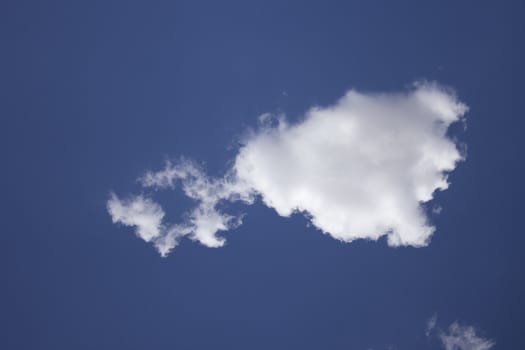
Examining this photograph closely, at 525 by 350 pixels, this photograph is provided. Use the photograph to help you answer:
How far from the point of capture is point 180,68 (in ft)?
115

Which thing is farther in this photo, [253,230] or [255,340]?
[255,340]

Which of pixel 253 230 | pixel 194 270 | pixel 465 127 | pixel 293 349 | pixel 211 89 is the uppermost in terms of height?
pixel 211 89

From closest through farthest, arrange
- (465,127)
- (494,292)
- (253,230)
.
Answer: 1. (465,127)
2. (253,230)
3. (494,292)

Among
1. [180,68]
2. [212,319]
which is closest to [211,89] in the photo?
[180,68]

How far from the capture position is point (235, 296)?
141ft

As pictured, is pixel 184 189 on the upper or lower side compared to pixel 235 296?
upper

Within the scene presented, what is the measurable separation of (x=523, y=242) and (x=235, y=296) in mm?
31815

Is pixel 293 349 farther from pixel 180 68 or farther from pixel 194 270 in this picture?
pixel 180 68

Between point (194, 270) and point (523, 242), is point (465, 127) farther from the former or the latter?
→ point (194, 270)

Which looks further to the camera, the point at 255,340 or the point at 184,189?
the point at 255,340

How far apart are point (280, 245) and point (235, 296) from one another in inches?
332

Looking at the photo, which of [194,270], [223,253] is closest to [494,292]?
[223,253]

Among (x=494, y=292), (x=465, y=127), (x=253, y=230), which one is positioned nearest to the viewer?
(x=465, y=127)

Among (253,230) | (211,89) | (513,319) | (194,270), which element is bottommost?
(513,319)
